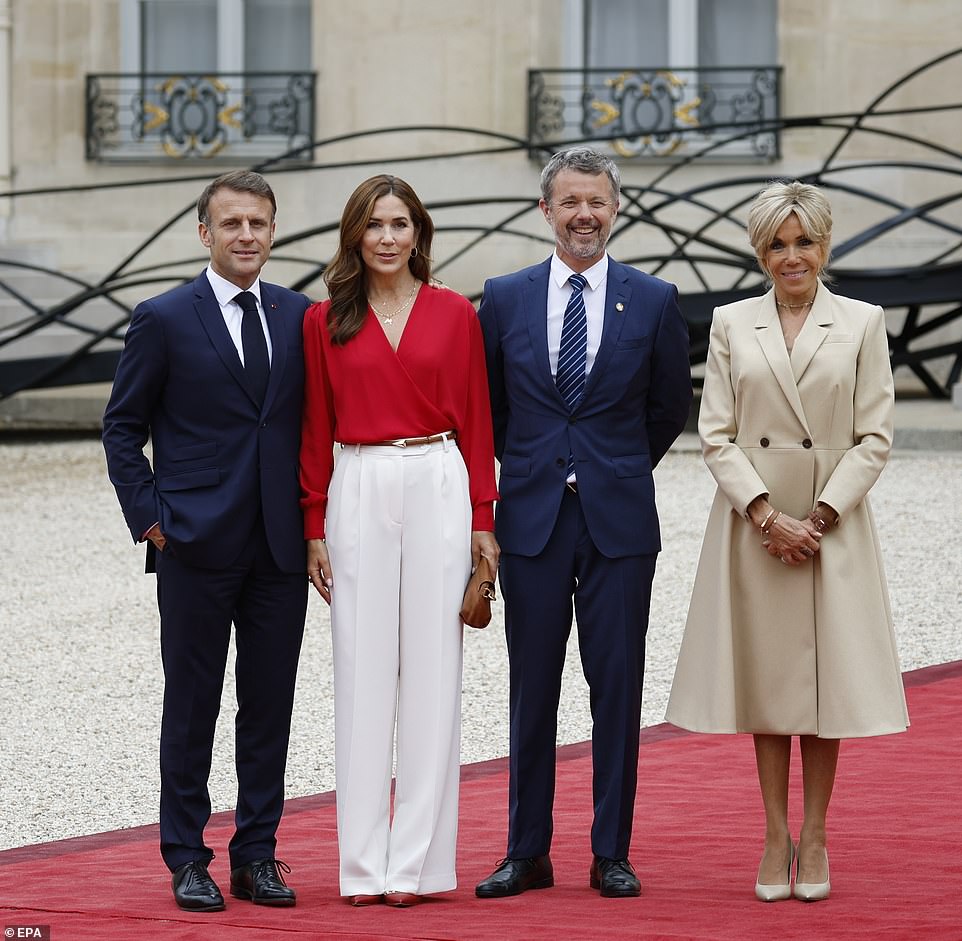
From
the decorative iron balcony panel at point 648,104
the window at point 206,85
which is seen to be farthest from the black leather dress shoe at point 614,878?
the window at point 206,85

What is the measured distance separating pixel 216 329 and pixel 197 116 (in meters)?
13.0

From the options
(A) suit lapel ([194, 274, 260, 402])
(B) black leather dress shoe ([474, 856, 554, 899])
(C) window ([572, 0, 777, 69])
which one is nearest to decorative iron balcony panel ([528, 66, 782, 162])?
(C) window ([572, 0, 777, 69])

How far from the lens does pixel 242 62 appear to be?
1708cm

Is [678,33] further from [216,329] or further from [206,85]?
[216,329]

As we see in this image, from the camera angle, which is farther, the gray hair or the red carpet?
the gray hair

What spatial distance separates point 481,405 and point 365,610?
536 millimetres

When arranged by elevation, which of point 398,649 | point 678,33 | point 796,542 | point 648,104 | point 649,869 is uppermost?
point 678,33

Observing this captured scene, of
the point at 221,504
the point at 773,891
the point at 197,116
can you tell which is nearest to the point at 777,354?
the point at 773,891

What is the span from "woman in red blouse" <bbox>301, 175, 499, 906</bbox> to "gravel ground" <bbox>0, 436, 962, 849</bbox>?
1.25 m

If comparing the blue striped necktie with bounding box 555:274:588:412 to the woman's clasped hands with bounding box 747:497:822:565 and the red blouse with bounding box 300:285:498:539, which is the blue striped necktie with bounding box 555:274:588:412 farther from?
the woman's clasped hands with bounding box 747:497:822:565

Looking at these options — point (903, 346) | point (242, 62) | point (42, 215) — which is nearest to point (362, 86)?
point (242, 62)

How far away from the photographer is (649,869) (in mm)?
4527

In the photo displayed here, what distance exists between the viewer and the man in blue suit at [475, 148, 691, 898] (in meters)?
4.38

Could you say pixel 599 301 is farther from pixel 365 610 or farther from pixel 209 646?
pixel 209 646
